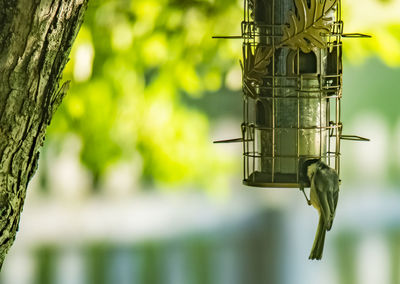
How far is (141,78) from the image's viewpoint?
4.76 meters

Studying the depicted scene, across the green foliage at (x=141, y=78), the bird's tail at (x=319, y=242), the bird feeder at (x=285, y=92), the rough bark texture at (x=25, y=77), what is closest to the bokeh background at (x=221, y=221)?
the green foliage at (x=141, y=78)

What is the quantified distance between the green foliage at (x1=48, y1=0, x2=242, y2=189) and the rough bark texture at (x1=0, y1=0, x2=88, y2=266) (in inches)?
80.7

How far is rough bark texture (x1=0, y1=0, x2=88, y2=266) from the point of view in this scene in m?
1.89

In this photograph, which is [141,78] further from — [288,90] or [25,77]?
[25,77]

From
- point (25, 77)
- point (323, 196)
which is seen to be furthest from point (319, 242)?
point (25, 77)

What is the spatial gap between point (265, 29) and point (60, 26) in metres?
1.10

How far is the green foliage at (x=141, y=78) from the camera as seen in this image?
413cm

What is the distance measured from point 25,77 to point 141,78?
9.37 ft

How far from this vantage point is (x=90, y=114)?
444 centimetres

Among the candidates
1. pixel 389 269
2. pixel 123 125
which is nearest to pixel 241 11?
pixel 123 125

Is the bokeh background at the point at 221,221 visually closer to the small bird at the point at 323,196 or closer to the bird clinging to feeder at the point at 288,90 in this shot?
the bird clinging to feeder at the point at 288,90

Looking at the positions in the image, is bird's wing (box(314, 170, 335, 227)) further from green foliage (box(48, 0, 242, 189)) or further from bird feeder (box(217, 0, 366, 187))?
green foliage (box(48, 0, 242, 189))

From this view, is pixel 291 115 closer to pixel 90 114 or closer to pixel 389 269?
pixel 90 114

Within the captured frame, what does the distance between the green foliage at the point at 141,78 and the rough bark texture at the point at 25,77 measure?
2049 mm
